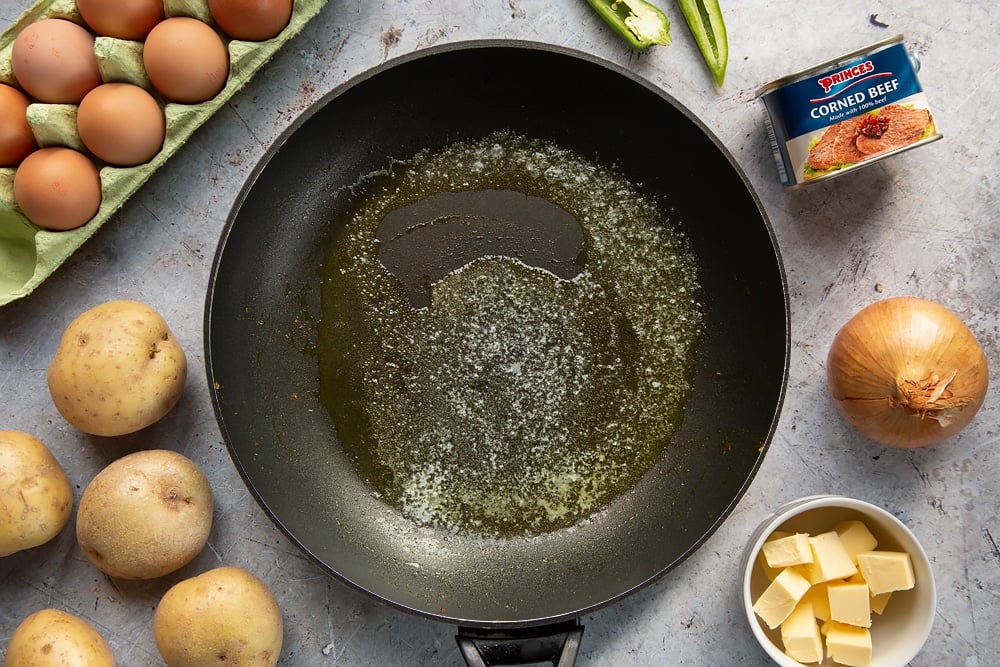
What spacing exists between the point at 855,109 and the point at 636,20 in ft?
1.14

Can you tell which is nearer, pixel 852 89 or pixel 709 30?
pixel 852 89

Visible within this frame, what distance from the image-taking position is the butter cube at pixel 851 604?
1024mm

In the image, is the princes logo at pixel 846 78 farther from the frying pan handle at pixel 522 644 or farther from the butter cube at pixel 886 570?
the frying pan handle at pixel 522 644

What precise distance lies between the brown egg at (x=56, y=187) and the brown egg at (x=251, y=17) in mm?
292

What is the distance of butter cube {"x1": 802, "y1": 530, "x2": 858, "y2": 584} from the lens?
1.04m

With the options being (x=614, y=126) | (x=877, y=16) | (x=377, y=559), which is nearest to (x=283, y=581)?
(x=377, y=559)

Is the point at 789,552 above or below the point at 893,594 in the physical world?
above

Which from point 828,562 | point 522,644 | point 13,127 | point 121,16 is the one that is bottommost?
point 522,644

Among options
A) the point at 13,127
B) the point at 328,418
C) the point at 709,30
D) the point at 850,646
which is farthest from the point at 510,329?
the point at 13,127

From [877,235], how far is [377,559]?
95 centimetres

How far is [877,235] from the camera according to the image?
3.74 ft

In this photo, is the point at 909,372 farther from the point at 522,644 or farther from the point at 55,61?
the point at 55,61

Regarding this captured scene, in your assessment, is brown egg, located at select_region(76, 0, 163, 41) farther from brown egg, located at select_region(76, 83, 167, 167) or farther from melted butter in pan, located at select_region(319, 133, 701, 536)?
melted butter in pan, located at select_region(319, 133, 701, 536)

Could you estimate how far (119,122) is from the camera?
1.01 meters
